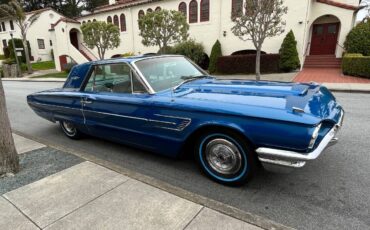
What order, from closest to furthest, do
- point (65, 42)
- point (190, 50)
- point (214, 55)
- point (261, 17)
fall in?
point (261, 17) < point (214, 55) < point (190, 50) < point (65, 42)

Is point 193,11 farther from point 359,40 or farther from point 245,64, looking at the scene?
point 359,40

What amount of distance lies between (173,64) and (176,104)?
4.08ft

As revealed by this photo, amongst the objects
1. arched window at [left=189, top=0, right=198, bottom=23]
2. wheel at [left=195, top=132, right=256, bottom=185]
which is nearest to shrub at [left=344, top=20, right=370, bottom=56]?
arched window at [left=189, top=0, right=198, bottom=23]

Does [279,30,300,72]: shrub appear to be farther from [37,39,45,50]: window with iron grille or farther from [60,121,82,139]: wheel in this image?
[37,39,45,50]: window with iron grille

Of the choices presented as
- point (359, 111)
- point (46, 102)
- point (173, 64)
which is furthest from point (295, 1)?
point (46, 102)

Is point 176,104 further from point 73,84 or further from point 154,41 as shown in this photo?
point 154,41

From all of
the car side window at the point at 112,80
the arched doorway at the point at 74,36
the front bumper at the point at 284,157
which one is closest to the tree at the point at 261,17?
the car side window at the point at 112,80

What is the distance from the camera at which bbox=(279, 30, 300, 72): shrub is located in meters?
15.2

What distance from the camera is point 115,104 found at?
3.73 meters

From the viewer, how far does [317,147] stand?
2.57m

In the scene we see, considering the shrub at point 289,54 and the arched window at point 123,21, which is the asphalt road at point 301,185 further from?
the arched window at point 123,21

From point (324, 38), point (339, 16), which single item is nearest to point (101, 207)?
point (339, 16)

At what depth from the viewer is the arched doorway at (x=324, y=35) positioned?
674 inches

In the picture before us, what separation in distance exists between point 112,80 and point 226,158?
2268mm
